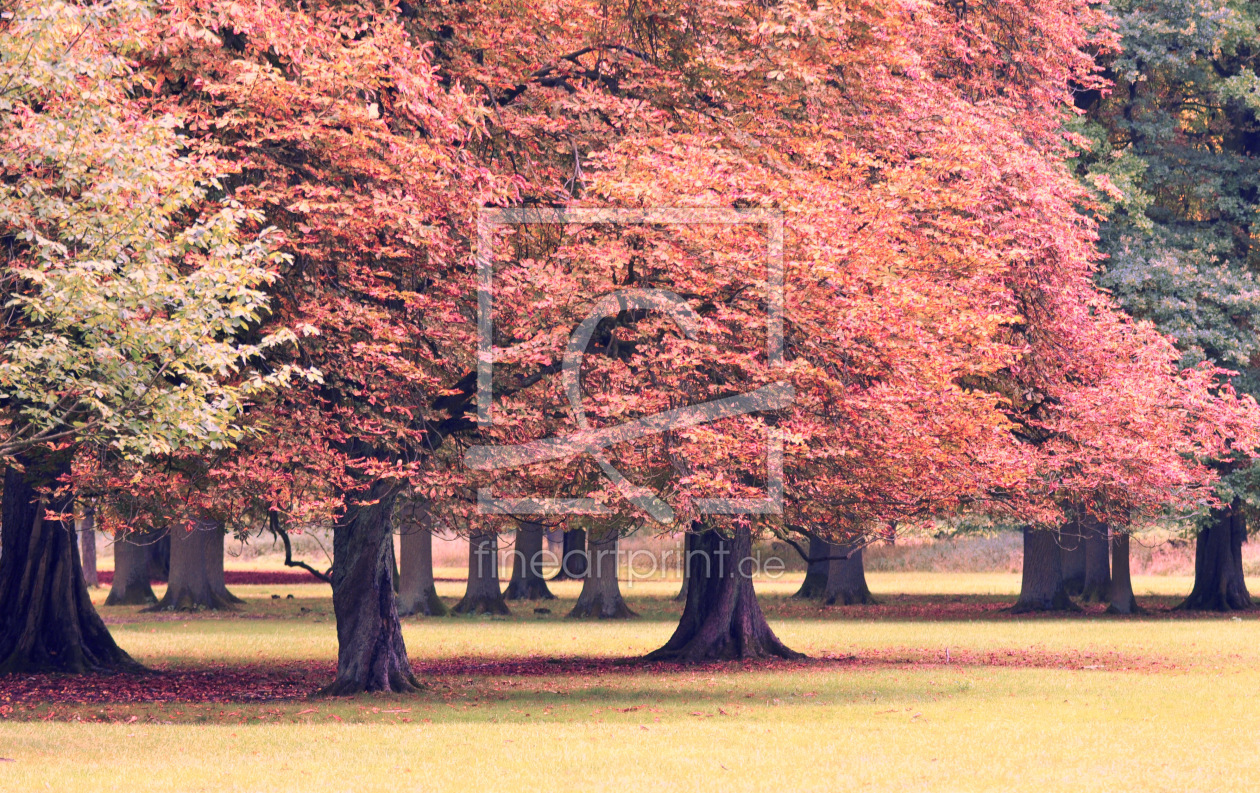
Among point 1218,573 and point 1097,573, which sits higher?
point 1218,573

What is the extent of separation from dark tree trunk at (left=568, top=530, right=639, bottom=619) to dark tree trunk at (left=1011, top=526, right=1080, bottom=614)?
1303cm

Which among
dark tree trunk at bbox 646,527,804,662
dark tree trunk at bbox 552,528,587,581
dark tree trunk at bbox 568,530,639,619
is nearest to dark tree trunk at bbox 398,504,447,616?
dark tree trunk at bbox 568,530,639,619

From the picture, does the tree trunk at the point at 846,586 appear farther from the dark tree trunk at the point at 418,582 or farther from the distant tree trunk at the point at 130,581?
the distant tree trunk at the point at 130,581

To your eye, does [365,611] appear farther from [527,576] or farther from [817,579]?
[817,579]

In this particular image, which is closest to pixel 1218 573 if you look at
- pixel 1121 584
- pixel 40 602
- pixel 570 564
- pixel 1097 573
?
pixel 1121 584

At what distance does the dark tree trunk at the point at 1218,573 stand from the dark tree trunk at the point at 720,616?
2043cm

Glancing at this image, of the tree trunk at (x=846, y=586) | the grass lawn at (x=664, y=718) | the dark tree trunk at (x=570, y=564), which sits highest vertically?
the grass lawn at (x=664, y=718)

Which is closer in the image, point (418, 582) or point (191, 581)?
point (418, 582)

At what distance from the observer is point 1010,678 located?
23984 millimetres

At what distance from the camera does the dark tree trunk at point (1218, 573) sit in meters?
43.5

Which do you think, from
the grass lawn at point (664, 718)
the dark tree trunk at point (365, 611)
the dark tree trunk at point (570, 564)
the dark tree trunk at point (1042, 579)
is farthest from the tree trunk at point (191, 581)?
the dark tree trunk at point (1042, 579)

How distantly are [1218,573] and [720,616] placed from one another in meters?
22.1

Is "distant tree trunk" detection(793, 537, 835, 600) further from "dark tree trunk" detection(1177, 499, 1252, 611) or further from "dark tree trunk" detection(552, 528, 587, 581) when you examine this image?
"dark tree trunk" detection(552, 528, 587, 581)

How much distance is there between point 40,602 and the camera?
2655cm
